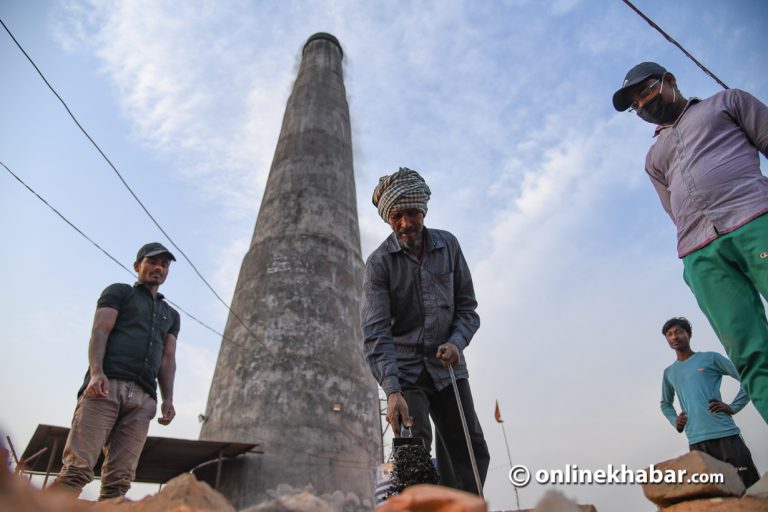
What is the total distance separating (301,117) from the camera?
943 centimetres

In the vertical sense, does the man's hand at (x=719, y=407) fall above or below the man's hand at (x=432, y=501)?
above

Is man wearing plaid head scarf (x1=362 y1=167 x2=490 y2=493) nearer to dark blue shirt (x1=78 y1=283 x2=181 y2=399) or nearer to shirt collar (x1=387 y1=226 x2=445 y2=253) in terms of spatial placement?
shirt collar (x1=387 y1=226 x2=445 y2=253)

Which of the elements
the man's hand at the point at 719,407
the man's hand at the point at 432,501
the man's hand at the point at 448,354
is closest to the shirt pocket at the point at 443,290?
the man's hand at the point at 448,354

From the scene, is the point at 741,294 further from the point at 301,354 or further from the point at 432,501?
the point at 301,354

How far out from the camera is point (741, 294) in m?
2.20

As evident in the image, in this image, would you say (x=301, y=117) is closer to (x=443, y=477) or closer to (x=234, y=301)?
(x=234, y=301)

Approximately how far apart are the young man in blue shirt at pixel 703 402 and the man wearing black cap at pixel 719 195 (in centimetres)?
173

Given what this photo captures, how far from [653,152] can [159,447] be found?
5.45 m

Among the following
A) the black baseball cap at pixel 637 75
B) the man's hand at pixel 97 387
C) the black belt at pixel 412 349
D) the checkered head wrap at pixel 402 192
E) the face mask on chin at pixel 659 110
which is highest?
the black baseball cap at pixel 637 75

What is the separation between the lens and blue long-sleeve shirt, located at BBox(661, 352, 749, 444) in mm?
3701

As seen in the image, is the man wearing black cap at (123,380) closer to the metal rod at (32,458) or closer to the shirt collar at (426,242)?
the metal rod at (32,458)

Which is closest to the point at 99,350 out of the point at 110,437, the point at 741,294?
the point at 110,437

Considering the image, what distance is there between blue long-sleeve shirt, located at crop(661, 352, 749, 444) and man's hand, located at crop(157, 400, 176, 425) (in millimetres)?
3821

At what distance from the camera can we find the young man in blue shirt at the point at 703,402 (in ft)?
11.8
